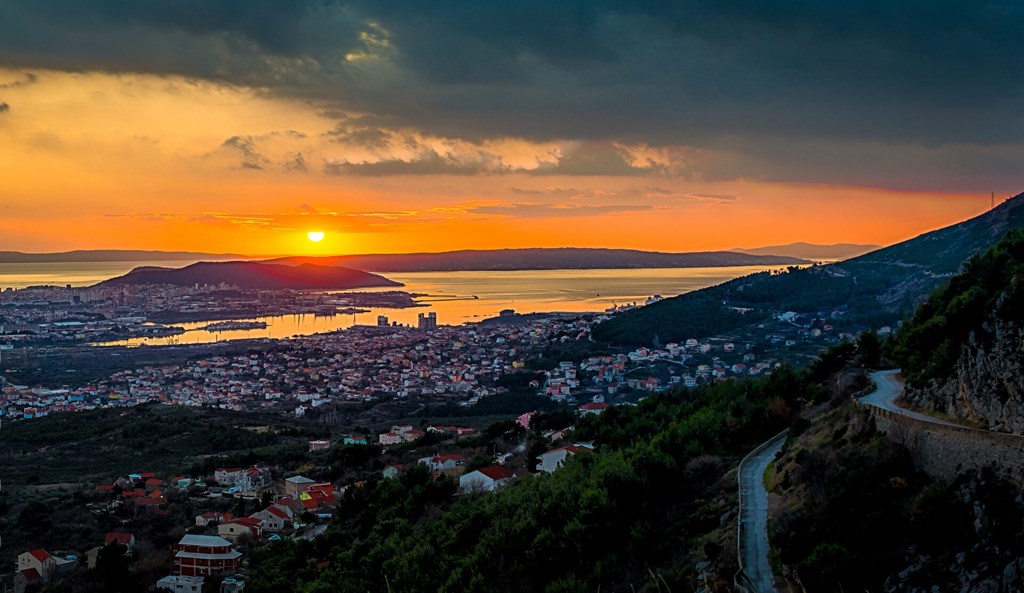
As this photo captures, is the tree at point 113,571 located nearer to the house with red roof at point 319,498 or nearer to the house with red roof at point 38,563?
the house with red roof at point 38,563

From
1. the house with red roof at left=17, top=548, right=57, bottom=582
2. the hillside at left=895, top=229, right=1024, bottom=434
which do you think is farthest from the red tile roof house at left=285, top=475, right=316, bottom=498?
the hillside at left=895, top=229, right=1024, bottom=434

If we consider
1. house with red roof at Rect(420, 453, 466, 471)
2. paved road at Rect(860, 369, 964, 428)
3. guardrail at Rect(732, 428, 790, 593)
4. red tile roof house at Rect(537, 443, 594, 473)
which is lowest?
house with red roof at Rect(420, 453, 466, 471)

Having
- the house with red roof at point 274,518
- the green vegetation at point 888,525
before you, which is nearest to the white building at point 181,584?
the house with red roof at point 274,518

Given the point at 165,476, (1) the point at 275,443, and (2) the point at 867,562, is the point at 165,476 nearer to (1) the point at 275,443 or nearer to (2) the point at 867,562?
(1) the point at 275,443

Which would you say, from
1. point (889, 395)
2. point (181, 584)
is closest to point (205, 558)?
point (181, 584)

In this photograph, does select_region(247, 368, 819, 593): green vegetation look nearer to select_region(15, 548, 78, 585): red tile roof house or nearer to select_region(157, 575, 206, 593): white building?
select_region(157, 575, 206, 593): white building

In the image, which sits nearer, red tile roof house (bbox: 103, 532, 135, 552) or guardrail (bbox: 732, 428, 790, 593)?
guardrail (bbox: 732, 428, 790, 593)

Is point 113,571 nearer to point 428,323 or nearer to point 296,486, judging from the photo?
point 296,486
